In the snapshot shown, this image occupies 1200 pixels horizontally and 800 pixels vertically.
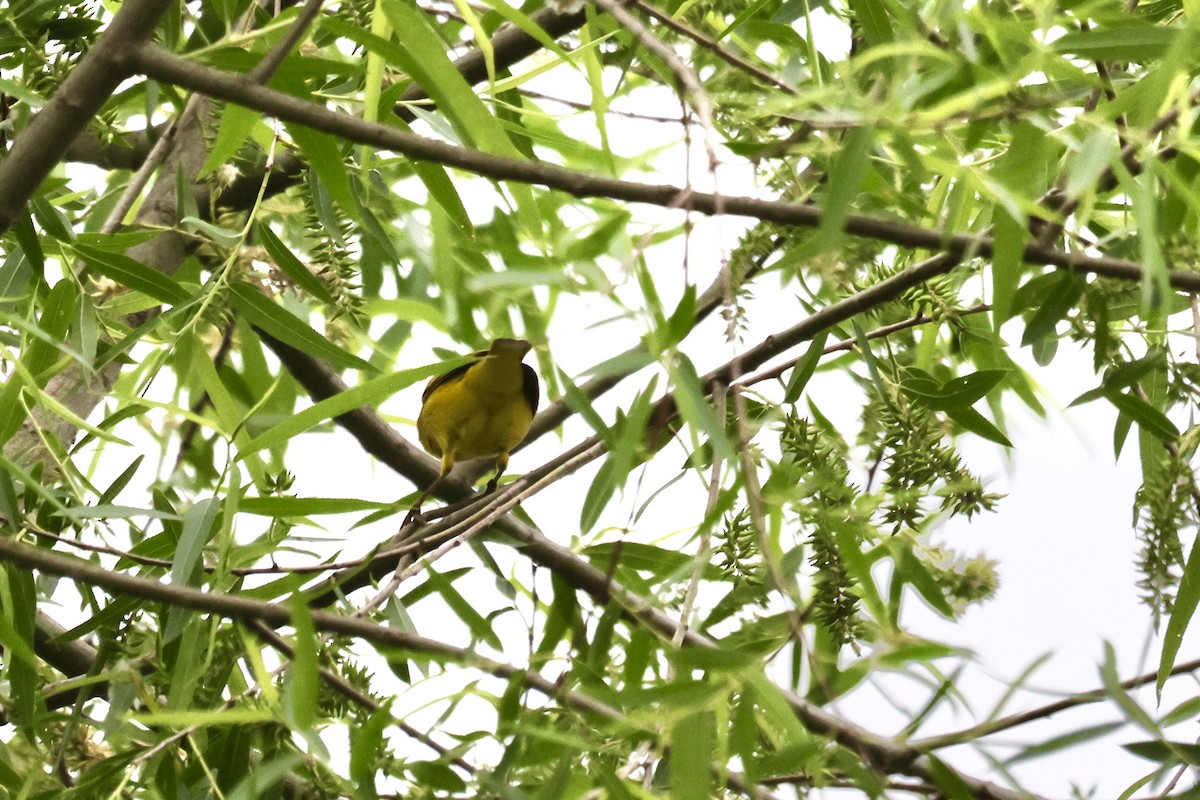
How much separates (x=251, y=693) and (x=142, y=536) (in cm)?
44

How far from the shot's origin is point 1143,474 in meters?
1.20

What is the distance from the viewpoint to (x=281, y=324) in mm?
1254

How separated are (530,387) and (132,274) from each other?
0.98 metres

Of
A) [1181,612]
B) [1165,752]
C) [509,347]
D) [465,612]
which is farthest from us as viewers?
[509,347]

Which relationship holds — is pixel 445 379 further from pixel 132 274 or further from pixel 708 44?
pixel 708 44

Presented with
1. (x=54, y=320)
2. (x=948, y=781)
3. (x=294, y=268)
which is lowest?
(x=948, y=781)

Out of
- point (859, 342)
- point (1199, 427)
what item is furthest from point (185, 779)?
point (1199, 427)

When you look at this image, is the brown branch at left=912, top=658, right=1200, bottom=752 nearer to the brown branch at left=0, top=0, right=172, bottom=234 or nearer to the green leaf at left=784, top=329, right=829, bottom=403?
the green leaf at left=784, top=329, right=829, bottom=403

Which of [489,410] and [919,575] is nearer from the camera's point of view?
[919,575]

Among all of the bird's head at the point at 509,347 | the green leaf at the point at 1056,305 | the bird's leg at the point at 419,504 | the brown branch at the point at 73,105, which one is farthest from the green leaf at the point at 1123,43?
the bird's head at the point at 509,347

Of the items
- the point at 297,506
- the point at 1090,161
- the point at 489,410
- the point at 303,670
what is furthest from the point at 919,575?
the point at 489,410

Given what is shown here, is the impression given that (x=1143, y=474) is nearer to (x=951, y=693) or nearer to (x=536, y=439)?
(x=951, y=693)

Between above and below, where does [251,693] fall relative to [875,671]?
below

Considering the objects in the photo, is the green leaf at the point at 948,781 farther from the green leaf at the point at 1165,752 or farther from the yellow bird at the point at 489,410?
the yellow bird at the point at 489,410
